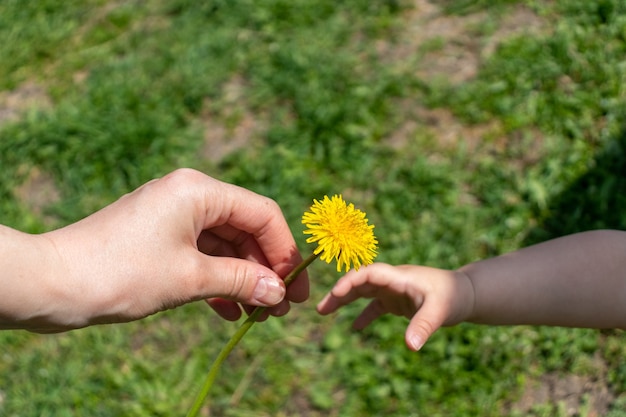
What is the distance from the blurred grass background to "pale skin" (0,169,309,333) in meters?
1.08

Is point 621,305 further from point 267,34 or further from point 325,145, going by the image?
point 267,34

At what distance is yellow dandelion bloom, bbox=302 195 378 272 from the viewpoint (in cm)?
127

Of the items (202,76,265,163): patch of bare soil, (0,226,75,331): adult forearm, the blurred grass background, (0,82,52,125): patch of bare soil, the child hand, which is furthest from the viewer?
(0,82,52,125): patch of bare soil

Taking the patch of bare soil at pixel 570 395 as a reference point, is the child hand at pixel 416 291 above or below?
above

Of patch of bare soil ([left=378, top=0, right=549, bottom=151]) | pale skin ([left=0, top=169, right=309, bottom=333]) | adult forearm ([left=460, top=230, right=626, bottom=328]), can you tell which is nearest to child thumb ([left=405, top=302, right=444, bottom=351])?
adult forearm ([left=460, top=230, right=626, bottom=328])

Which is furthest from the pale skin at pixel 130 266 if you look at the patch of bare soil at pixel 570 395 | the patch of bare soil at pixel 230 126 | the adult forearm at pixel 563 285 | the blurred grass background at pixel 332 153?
the patch of bare soil at pixel 230 126

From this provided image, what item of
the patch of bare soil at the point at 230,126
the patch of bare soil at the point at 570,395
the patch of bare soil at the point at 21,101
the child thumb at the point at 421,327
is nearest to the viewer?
the child thumb at the point at 421,327

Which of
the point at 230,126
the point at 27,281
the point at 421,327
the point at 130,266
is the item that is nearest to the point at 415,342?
the point at 421,327

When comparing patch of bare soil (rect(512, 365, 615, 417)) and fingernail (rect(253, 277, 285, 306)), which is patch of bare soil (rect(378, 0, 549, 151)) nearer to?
patch of bare soil (rect(512, 365, 615, 417))

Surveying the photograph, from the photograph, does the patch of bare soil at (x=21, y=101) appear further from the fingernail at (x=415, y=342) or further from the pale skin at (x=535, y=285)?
the fingernail at (x=415, y=342)

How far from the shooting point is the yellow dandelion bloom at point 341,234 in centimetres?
127

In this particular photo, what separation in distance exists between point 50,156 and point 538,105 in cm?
205

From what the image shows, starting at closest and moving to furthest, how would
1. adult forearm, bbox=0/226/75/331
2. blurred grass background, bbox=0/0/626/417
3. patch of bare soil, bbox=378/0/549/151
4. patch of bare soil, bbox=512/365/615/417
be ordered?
adult forearm, bbox=0/226/75/331, patch of bare soil, bbox=512/365/615/417, blurred grass background, bbox=0/0/626/417, patch of bare soil, bbox=378/0/549/151

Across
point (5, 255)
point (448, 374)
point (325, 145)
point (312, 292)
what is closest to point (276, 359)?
point (312, 292)
